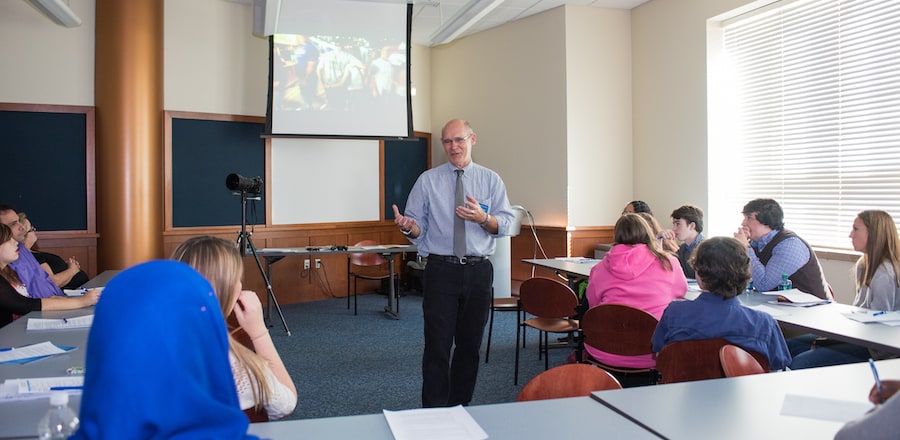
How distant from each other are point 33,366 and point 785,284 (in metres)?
3.79

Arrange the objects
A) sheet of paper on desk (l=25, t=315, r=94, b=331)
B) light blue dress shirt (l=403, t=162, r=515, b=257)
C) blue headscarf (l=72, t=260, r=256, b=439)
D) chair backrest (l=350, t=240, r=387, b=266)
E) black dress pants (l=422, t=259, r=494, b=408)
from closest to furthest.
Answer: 1. blue headscarf (l=72, t=260, r=256, b=439)
2. sheet of paper on desk (l=25, t=315, r=94, b=331)
3. black dress pants (l=422, t=259, r=494, b=408)
4. light blue dress shirt (l=403, t=162, r=515, b=257)
5. chair backrest (l=350, t=240, r=387, b=266)

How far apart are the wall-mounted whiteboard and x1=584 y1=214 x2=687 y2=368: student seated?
4932 millimetres

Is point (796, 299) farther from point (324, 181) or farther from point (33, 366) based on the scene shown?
point (324, 181)

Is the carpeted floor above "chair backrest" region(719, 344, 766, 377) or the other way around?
the other way around

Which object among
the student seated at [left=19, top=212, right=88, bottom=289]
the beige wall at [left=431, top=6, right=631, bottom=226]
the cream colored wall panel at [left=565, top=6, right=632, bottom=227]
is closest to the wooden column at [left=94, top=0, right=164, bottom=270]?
the student seated at [left=19, top=212, right=88, bottom=289]

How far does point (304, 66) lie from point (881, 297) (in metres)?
5.73

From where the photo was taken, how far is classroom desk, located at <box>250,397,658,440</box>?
1447 mm

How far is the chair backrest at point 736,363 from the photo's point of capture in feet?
6.48

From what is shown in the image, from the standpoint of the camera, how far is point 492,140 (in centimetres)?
792

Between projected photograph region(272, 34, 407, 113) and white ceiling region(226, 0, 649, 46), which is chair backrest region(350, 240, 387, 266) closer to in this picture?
projected photograph region(272, 34, 407, 113)

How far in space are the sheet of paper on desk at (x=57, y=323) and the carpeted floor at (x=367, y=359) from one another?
127 centimetres

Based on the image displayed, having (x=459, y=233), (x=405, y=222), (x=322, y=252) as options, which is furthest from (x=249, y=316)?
(x=322, y=252)

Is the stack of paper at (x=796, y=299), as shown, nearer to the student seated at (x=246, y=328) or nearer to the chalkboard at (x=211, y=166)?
the student seated at (x=246, y=328)

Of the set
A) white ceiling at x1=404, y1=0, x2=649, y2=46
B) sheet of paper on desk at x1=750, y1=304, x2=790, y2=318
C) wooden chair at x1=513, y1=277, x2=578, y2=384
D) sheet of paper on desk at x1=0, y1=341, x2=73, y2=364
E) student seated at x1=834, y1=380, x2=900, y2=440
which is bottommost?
wooden chair at x1=513, y1=277, x2=578, y2=384
